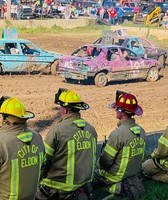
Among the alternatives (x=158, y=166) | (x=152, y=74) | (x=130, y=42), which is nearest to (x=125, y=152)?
(x=158, y=166)

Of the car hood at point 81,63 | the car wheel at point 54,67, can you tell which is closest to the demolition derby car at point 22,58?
the car wheel at point 54,67

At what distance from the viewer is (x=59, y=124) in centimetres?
620

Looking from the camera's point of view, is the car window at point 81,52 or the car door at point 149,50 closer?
the car window at point 81,52

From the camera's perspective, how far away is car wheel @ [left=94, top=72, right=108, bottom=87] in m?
17.8

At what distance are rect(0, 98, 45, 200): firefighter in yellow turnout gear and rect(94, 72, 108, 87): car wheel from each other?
1242 centimetres

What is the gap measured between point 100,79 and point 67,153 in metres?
11.9

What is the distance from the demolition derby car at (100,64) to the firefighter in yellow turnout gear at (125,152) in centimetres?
1048

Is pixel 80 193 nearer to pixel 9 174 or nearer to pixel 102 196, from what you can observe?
pixel 102 196

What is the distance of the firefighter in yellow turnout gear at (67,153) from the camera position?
6145 mm

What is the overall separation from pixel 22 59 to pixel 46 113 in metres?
4.98

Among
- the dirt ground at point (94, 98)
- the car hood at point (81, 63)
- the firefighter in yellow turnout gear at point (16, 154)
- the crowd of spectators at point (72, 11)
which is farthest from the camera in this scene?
the crowd of spectators at point (72, 11)

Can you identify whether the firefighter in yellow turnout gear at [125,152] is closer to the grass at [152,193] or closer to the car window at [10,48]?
the grass at [152,193]

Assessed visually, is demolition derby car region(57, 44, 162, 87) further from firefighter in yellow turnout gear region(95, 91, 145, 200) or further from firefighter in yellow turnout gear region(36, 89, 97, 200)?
firefighter in yellow turnout gear region(36, 89, 97, 200)

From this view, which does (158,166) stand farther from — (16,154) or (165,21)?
(165,21)
